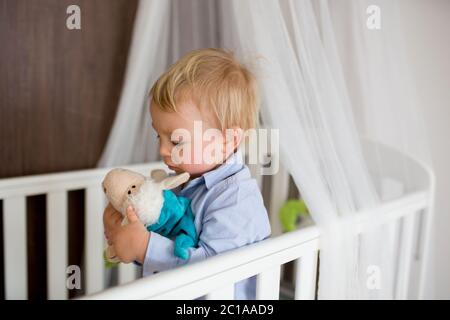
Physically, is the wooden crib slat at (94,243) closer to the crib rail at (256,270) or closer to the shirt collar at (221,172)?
the shirt collar at (221,172)

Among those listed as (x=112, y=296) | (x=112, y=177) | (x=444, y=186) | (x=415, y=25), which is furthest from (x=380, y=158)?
(x=112, y=296)

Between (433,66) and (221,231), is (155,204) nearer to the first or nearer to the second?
(221,231)

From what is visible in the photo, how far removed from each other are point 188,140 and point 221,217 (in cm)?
16

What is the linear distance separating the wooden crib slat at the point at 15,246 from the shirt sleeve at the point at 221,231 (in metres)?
0.61

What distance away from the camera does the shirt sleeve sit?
2.64 ft

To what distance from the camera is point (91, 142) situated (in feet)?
4.90

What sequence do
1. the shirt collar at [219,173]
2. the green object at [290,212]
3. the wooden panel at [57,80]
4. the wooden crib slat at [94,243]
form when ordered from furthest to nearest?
the green object at [290,212]
the wooden crib slat at [94,243]
the wooden panel at [57,80]
the shirt collar at [219,173]

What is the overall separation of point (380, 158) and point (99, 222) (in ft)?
3.01

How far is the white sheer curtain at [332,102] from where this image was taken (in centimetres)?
91

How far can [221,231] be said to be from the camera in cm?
82

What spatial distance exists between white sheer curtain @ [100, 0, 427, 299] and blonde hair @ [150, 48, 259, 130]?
0.22ft

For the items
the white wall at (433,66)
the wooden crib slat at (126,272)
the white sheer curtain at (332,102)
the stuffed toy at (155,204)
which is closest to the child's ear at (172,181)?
the stuffed toy at (155,204)

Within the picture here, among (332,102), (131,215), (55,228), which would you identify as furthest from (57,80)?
(332,102)

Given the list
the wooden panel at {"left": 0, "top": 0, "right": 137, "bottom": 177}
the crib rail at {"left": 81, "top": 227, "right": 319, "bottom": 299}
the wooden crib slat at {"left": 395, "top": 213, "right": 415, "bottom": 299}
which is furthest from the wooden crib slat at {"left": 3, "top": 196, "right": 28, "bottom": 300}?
the wooden crib slat at {"left": 395, "top": 213, "right": 415, "bottom": 299}
